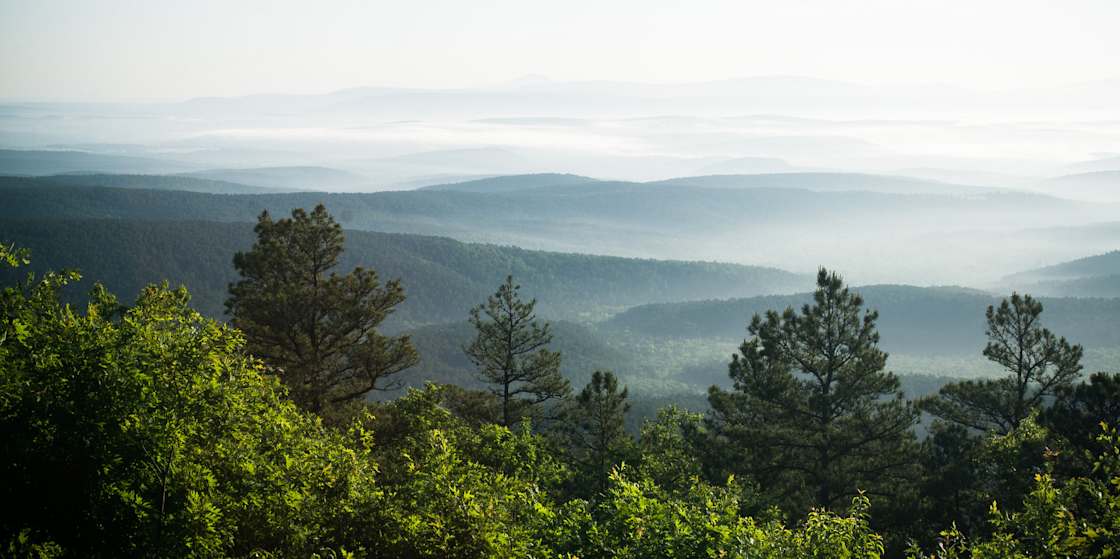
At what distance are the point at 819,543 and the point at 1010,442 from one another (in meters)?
17.7

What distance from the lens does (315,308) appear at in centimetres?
3647

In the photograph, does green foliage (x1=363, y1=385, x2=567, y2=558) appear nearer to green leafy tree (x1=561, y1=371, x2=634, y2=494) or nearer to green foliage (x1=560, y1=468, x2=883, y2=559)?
green foliage (x1=560, y1=468, x2=883, y2=559)

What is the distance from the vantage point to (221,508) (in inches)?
475

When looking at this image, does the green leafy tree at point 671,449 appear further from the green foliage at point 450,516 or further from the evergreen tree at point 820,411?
the green foliage at point 450,516

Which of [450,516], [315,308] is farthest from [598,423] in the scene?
[450,516]

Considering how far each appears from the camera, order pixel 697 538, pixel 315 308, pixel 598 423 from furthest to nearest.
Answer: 1. pixel 598 423
2. pixel 315 308
3. pixel 697 538

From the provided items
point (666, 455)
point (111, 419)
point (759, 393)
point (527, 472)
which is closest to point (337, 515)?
point (111, 419)

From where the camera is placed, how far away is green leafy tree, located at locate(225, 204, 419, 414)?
1382 inches

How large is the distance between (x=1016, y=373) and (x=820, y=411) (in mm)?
8586

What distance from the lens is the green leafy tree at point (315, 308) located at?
3509 cm

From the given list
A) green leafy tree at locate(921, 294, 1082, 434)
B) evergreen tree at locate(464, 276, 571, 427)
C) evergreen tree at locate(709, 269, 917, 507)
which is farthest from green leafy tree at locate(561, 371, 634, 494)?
green leafy tree at locate(921, 294, 1082, 434)

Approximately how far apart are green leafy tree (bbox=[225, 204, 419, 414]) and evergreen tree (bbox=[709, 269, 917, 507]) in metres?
16.4

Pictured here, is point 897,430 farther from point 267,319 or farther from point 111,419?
point 111,419

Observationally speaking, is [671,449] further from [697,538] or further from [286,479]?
[286,479]
